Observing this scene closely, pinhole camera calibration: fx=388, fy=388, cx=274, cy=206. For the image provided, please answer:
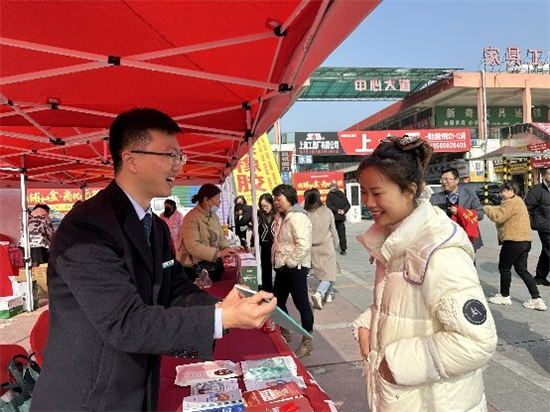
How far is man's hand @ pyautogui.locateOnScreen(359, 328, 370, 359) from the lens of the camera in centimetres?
153

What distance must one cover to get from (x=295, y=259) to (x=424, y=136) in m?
21.6

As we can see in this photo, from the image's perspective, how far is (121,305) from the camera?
1027 mm

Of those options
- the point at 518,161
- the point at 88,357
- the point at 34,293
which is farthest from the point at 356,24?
the point at 518,161

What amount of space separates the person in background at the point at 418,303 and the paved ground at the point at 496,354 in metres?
1.77

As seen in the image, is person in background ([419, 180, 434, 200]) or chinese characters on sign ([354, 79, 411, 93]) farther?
chinese characters on sign ([354, 79, 411, 93])

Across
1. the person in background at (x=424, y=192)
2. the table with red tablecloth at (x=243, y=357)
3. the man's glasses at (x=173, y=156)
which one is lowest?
the table with red tablecloth at (x=243, y=357)

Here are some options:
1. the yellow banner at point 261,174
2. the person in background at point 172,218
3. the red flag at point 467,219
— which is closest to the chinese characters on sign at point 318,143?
the yellow banner at point 261,174

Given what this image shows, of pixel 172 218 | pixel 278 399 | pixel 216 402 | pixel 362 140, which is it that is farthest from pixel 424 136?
pixel 216 402

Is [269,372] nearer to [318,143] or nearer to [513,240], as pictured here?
[513,240]

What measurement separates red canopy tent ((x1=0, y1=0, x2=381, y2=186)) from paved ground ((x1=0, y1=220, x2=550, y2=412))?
7.50ft

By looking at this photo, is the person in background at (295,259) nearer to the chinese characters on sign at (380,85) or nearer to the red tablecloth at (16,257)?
the red tablecloth at (16,257)

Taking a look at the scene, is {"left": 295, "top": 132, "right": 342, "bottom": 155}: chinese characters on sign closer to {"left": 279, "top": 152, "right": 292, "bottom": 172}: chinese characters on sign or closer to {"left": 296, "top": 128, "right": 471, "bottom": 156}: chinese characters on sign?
{"left": 296, "top": 128, "right": 471, "bottom": 156}: chinese characters on sign

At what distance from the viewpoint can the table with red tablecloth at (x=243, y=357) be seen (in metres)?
1.80

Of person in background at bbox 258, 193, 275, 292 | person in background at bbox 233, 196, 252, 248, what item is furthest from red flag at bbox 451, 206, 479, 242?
person in background at bbox 233, 196, 252, 248
